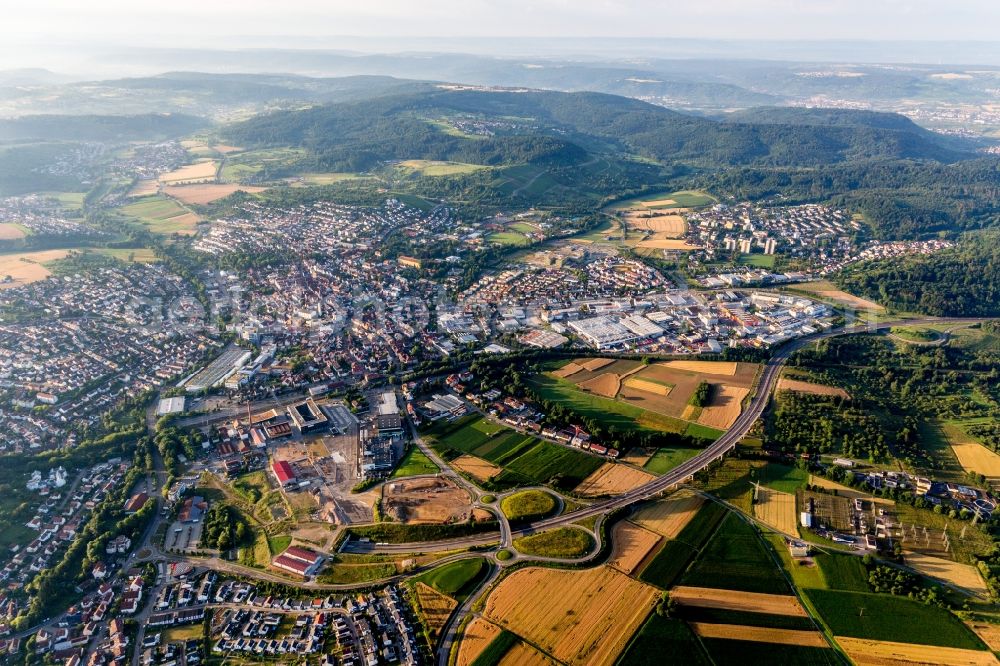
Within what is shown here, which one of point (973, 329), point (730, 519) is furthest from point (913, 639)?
point (973, 329)

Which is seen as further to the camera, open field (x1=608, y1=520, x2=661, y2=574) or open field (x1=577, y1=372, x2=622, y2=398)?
open field (x1=577, y1=372, x2=622, y2=398)

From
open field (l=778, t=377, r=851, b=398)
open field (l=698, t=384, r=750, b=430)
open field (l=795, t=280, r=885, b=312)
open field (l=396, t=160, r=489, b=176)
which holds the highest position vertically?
open field (l=396, t=160, r=489, b=176)

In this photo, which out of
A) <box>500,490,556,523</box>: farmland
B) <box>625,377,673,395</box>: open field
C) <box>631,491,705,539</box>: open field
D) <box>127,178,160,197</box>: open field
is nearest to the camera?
<box>631,491,705,539</box>: open field

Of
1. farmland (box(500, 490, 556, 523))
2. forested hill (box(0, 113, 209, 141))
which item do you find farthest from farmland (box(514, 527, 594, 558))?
forested hill (box(0, 113, 209, 141))

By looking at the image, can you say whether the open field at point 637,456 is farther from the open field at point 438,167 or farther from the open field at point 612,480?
the open field at point 438,167

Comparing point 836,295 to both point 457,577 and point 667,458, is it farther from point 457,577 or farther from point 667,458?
point 457,577

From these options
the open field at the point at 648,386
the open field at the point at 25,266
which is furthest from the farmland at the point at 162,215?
the open field at the point at 648,386

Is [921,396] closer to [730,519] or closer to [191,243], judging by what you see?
[730,519]

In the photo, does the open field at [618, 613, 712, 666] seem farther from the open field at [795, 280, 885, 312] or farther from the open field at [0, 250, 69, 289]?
the open field at [0, 250, 69, 289]
